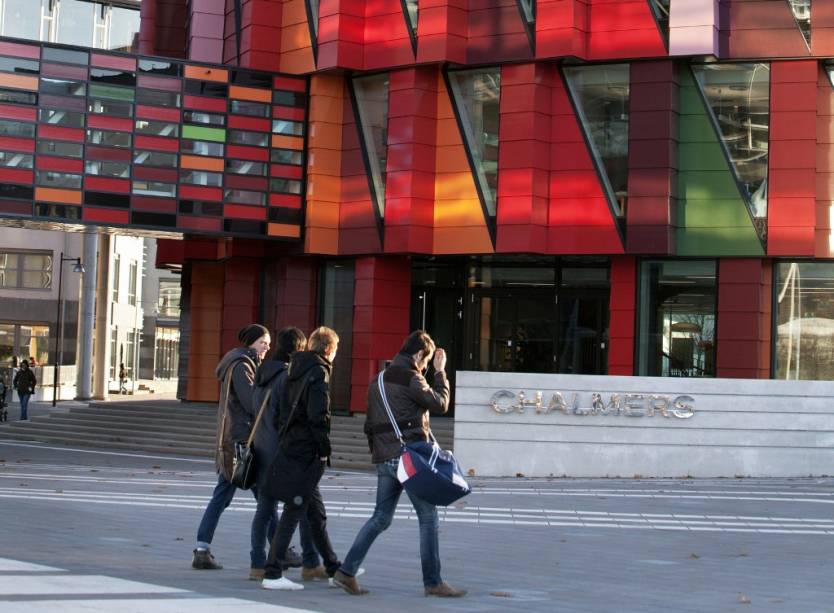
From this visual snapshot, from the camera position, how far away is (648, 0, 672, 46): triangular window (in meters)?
27.2

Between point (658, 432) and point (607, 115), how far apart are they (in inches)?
331

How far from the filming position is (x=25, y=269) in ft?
218

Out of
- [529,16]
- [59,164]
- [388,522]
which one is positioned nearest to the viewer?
[388,522]

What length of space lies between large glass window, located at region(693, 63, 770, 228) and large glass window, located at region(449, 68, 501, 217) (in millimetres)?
4250

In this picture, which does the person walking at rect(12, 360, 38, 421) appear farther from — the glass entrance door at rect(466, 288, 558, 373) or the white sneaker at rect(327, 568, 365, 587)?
the white sneaker at rect(327, 568, 365, 587)

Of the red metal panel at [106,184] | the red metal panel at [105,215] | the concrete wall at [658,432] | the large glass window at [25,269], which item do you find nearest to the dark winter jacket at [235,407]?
the concrete wall at [658,432]

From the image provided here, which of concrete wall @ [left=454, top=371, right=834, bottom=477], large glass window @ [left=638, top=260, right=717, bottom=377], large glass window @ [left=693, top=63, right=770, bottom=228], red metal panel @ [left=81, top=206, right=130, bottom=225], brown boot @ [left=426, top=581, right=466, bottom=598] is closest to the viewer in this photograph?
brown boot @ [left=426, top=581, right=466, bottom=598]

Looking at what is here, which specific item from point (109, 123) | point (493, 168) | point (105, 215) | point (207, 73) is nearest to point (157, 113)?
point (109, 123)

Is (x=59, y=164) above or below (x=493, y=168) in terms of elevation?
below

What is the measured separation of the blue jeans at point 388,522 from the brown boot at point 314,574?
70 cm

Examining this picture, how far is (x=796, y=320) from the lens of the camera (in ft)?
92.4

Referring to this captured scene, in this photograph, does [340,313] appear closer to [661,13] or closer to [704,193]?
[704,193]

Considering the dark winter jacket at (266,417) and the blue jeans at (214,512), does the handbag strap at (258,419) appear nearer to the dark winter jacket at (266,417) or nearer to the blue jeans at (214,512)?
the dark winter jacket at (266,417)

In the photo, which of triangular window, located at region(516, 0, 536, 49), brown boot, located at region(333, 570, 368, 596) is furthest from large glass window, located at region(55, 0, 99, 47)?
brown boot, located at region(333, 570, 368, 596)
